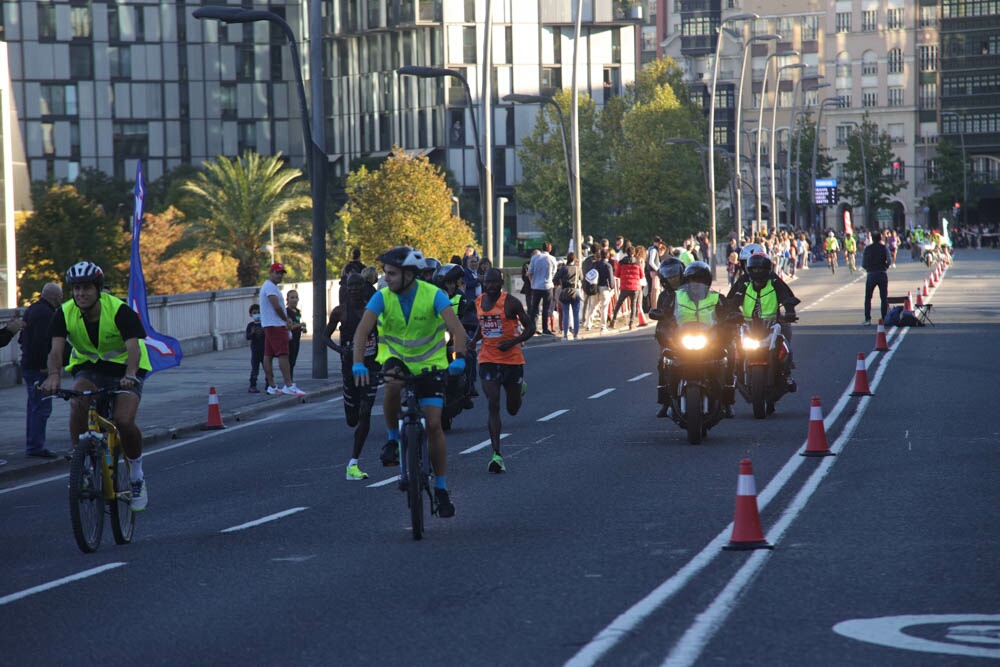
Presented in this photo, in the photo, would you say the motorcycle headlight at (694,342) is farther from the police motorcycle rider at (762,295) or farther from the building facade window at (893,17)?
the building facade window at (893,17)

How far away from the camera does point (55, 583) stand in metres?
9.16

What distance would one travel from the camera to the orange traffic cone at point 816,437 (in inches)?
548

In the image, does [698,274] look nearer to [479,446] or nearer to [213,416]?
[479,446]

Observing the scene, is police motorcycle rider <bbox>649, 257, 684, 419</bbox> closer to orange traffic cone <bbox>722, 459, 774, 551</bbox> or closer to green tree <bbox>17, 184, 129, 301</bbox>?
orange traffic cone <bbox>722, 459, 774, 551</bbox>

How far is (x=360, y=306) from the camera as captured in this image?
1554cm

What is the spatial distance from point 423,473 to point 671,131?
206ft

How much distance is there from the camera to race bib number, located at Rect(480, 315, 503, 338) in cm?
1389

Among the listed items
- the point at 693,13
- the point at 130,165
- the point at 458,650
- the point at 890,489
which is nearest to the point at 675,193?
the point at 130,165

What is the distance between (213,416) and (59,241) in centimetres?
2077

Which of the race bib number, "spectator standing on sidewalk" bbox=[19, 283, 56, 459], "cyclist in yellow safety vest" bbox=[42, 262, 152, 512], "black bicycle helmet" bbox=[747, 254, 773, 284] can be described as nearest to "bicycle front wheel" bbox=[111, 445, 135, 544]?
"cyclist in yellow safety vest" bbox=[42, 262, 152, 512]

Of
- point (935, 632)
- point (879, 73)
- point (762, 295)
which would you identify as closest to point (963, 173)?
point (879, 73)

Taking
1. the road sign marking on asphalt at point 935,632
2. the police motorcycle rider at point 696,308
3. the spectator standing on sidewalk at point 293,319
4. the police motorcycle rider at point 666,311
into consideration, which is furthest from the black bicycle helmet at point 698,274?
the road sign marking on asphalt at point 935,632

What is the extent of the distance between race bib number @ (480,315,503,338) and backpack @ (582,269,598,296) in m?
21.1

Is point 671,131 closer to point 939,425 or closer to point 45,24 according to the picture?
point 45,24
